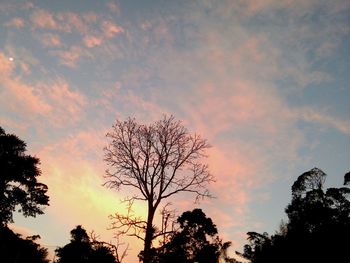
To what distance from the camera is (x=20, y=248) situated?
1160 inches

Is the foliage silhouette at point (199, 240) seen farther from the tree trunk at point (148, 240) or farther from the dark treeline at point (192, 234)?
the tree trunk at point (148, 240)

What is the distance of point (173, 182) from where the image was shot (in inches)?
723

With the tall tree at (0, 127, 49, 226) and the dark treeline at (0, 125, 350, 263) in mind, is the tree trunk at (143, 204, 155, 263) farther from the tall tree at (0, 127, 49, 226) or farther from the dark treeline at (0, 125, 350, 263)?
the tall tree at (0, 127, 49, 226)

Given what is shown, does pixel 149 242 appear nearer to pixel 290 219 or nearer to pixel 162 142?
pixel 162 142

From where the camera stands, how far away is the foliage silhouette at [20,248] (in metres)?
28.2

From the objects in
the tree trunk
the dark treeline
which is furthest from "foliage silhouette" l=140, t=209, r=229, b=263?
the tree trunk

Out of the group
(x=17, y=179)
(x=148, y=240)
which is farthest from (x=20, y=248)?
(x=148, y=240)

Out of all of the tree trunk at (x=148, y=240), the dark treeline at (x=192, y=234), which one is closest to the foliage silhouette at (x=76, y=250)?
the dark treeline at (x=192, y=234)

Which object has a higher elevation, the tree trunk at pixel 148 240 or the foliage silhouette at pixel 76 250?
the foliage silhouette at pixel 76 250

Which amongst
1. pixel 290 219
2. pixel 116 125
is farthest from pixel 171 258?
pixel 290 219

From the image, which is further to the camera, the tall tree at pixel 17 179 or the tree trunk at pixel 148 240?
the tall tree at pixel 17 179

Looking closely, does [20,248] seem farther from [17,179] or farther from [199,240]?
[199,240]

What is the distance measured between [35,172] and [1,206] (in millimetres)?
4340

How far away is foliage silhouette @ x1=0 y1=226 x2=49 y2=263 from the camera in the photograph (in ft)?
92.6
